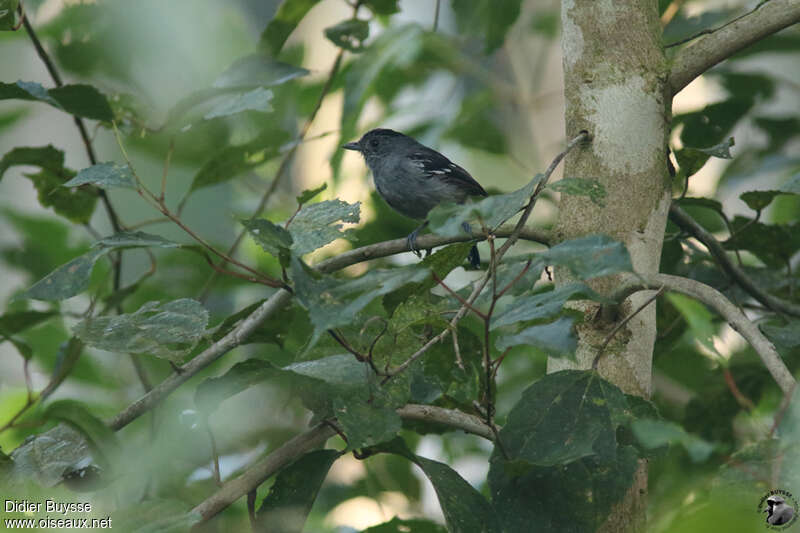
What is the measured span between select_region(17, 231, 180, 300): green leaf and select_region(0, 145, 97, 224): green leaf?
645 mm

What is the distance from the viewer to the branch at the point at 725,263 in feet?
6.29

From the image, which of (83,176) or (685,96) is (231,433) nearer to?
(83,176)

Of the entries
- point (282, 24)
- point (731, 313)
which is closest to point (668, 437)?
point (731, 313)

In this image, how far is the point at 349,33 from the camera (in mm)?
2531

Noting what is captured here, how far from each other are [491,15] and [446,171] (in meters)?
1.14

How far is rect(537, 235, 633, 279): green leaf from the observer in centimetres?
110

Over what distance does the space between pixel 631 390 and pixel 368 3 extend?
151 cm

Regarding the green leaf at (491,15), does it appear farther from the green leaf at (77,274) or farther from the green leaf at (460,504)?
the green leaf at (460,504)

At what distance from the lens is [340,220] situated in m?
1.58

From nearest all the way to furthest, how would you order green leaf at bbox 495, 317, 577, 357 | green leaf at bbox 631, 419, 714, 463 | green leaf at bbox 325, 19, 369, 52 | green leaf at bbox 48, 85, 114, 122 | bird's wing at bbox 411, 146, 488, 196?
green leaf at bbox 631, 419, 714, 463, green leaf at bbox 495, 317, 577, 357, green leaf at bbox 48, 85, 114, 122, green leaf at bbox 325, 19, 369, 52, bird's wing at bbox 411, 146, 488, 196

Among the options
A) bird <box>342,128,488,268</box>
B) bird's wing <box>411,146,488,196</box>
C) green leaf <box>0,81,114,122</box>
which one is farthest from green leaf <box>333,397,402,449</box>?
bird's wing <box>411,146,488,196</box>

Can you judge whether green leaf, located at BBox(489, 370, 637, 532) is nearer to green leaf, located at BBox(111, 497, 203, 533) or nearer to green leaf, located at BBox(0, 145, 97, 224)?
green leaf, located at BBox(111, 497, 203, 533)

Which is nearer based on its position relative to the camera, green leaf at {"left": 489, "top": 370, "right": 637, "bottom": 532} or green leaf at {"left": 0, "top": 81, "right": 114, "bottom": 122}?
green leaf at {"left": 489, "top": 370, "right": 637, "bottom": 532}

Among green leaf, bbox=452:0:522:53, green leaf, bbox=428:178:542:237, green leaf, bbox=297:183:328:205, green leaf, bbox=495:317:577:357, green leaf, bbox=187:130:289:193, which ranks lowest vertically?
green leaf, bbox=495:317:577:357
